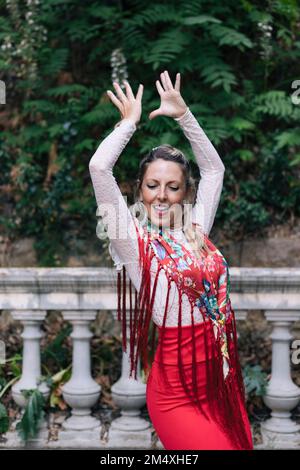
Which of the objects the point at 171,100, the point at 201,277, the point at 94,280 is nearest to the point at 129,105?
the point at 171,100

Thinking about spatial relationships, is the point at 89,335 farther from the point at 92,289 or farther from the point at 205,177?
the point at 205,177

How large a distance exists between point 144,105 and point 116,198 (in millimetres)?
3168

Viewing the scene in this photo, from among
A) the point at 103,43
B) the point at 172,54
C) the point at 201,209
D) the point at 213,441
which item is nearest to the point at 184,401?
the point at 213,441

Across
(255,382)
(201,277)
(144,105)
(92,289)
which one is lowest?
(255,382)

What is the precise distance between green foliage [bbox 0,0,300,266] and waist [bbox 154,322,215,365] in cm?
268

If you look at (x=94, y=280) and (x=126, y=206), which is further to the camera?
(x=94, y=280)

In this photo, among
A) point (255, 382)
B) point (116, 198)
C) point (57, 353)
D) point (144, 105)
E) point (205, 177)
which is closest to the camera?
point (116, 198)

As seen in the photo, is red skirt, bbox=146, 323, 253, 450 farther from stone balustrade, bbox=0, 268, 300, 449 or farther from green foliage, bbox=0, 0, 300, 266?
green foliage, bbox=0, 0, 300, 266

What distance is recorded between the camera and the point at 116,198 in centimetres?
245

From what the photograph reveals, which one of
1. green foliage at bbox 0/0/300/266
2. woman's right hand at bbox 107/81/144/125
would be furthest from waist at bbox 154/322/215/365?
green foliage at bbox 0/0/300/266

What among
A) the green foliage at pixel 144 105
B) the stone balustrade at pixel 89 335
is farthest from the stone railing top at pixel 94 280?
the green foliage at pixel 144 105

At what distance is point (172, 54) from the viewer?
562cm

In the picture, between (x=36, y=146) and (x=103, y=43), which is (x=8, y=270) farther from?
(x=103, y=43)

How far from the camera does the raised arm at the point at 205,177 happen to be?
2758 millimetres
